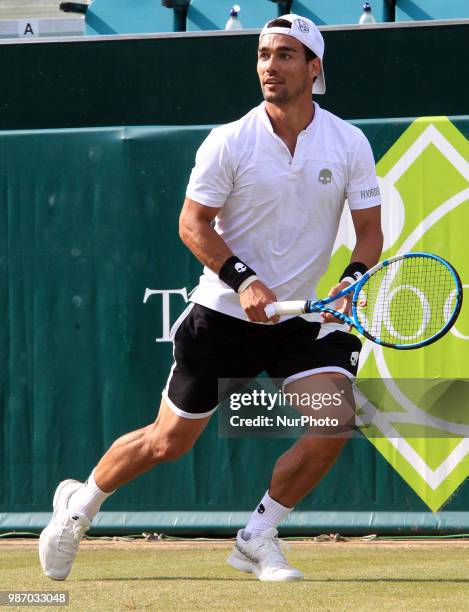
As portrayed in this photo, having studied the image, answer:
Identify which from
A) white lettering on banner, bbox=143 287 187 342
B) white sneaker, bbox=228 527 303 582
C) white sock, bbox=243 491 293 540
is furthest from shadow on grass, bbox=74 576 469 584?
white lettering on banner, bbox=143 287 187 342

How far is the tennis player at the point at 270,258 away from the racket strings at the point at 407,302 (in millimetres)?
409

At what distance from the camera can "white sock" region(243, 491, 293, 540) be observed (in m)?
4.67

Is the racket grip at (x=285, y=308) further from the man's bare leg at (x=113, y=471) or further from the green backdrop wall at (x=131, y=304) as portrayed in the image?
the green backdrop wall at (x=131, y=304)

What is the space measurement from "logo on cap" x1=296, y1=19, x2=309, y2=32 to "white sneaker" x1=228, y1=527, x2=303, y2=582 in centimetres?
177

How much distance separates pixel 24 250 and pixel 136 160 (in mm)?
701

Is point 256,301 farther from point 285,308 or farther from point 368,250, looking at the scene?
point 368,250

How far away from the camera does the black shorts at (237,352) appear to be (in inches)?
181

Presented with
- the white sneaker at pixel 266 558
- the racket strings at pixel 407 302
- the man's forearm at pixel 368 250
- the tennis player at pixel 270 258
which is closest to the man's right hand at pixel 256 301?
the tennis player at pixel 270 258

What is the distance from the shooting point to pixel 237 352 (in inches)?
183

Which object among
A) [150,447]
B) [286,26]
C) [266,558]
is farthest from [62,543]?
[286,26]

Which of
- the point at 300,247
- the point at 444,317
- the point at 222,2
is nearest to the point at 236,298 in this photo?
the point at 300,247

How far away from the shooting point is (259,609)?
12.9ft

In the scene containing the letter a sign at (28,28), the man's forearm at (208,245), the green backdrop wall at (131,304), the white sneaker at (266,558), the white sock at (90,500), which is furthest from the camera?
the letter a sign at (28,28)

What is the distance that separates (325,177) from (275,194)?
19 centimetres
